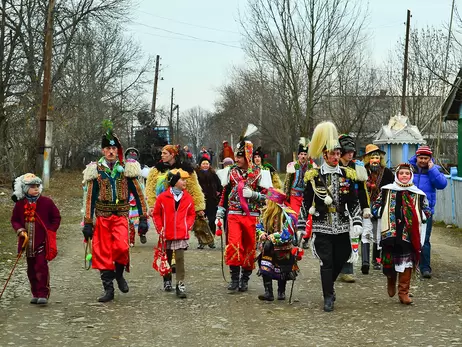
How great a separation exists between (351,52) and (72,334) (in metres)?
31.7

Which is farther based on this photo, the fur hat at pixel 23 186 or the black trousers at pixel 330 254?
the fur hat at pixel 23 186

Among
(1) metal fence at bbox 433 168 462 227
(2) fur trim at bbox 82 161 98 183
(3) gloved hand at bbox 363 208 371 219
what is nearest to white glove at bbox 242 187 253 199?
(3) gloved hand at bbox 363 208 371 219

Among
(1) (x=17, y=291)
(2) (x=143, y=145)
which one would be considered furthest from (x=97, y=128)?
(1) (x=17, y=291)

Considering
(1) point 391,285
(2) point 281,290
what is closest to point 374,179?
(1) point 391,285

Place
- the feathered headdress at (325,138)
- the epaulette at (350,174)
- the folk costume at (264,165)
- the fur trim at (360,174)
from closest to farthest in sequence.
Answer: the feathered headdress at (325,138)
the epaulette at (350,174)
the fur trim at (360,174)
the folk costume at (264,165)

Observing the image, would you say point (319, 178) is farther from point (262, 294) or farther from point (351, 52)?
point (351, 52)

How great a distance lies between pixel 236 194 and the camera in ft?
30.9

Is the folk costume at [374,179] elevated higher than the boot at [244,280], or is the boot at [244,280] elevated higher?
the folk costume at [374,179]

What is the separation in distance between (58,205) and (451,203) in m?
11.9

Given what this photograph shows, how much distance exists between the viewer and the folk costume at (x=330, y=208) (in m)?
8.37

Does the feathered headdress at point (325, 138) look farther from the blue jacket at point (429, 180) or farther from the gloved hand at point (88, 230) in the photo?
the gloved hand at point (88, 230)

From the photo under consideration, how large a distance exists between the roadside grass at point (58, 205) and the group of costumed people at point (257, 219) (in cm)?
405

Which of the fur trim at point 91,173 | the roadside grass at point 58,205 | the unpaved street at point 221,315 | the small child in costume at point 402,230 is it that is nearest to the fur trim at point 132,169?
the fur trim at point 91,173

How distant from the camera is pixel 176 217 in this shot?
9250 mm
